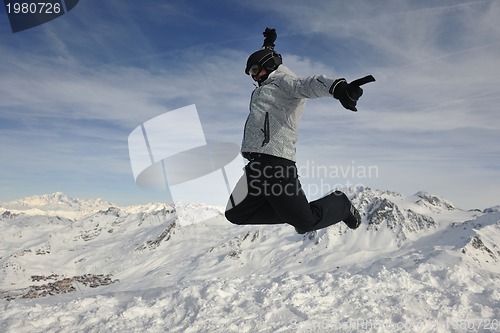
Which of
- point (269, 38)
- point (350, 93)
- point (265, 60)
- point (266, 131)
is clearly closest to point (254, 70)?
point (265, 60)

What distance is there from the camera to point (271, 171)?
14.8ft

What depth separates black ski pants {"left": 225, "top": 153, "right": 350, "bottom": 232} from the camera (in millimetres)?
4543

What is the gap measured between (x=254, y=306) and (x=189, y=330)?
1.64m

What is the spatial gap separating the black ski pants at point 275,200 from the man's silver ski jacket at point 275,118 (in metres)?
0.13

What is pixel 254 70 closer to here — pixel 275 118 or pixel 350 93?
pixel 275 118

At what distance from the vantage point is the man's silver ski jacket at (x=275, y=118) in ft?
14.7

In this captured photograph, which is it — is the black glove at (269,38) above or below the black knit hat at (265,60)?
above

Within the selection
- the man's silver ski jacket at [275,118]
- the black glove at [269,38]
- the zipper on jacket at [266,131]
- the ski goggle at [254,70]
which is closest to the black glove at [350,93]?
the man's silver ski jacket at [275,118]

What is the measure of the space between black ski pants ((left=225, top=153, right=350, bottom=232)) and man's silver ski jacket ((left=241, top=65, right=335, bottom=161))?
0.43 ft

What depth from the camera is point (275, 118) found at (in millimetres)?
4523

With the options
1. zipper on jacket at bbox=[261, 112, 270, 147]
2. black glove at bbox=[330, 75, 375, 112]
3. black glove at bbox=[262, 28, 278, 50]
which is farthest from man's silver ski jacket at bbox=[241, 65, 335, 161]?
black glove at bbox=[330, 75, 375, 112]

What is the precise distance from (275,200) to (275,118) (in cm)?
103

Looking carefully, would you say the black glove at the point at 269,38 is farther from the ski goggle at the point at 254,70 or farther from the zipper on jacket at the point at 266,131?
the zipper on jacket at the point at 266,131

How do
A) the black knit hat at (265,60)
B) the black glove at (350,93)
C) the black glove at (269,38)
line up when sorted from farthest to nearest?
1. the black glove at (269,38)
2. the black knit hat at (265,60)
3. the black glove at (350,93)
